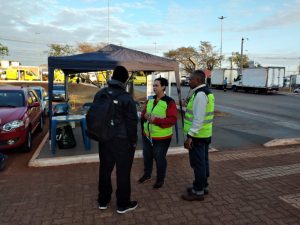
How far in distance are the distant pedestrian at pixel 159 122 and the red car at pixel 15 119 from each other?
Answer: 3.33 meters

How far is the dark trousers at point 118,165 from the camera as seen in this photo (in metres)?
3.76

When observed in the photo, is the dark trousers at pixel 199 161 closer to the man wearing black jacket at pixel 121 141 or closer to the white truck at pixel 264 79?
the man wearing black jacket at pixel 121 141

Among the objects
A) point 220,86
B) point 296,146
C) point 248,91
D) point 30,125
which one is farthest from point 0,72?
point 296,146

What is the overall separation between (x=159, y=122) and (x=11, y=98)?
16.9 feet

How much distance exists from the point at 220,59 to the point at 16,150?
6013cm

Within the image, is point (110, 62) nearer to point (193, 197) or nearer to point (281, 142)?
point (193, 197)

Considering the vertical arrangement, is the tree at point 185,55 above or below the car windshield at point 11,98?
above

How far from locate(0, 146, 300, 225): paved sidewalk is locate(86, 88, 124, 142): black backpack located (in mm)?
1128

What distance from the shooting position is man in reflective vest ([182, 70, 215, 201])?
4.09 metres

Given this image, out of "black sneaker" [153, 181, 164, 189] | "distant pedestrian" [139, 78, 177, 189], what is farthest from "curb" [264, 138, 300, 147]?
"distant pedestrian" [139, 78, 177, 189]

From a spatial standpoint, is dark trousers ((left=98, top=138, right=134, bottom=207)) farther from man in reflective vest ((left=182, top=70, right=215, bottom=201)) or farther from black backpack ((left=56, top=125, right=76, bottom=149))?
black backpack ((left=56, top=125, right=76, bottom=149))

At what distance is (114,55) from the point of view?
23.4ft

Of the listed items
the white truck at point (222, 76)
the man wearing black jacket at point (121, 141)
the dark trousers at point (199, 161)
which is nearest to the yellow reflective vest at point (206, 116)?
the dark trousers at point (199, 161)

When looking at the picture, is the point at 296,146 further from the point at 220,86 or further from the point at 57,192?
the point at 220,86
